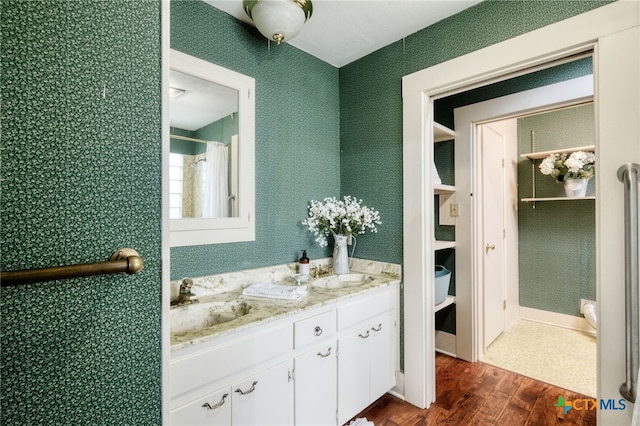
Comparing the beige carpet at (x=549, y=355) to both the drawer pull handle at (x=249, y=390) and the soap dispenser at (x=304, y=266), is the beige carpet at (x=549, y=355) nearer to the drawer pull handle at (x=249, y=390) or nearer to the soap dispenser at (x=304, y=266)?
the soap dispenser at (x=304, y=266)

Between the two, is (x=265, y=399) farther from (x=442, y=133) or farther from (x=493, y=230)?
(x=493, y=230)

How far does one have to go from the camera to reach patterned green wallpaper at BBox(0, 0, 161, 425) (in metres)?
0.55

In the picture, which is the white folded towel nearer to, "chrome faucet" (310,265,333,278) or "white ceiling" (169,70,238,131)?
"chrome faucet" (310,265,333,278)

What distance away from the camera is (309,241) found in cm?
233

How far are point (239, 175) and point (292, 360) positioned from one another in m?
1.12

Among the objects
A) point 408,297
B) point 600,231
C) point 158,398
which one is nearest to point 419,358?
point 408,297

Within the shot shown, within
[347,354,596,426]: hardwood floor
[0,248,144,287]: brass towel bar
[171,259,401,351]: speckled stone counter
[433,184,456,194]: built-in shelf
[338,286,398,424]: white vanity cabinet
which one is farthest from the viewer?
[433,184,456,194]: built-in shelf

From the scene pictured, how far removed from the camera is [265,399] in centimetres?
136

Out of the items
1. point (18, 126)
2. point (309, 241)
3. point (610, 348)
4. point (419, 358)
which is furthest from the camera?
point (309, 241)

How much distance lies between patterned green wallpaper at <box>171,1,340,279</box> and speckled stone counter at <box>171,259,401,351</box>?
0.06m

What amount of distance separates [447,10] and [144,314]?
2217 millimetres

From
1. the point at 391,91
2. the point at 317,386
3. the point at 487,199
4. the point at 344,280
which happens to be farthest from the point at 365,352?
the point at 487,199

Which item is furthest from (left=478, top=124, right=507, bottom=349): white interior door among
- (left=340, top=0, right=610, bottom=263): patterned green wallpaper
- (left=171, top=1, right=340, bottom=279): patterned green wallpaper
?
(left=171, top=1, right=340, bottom=279): patterned green wallpaper

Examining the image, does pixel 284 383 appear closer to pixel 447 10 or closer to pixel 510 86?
pixel 447 10
